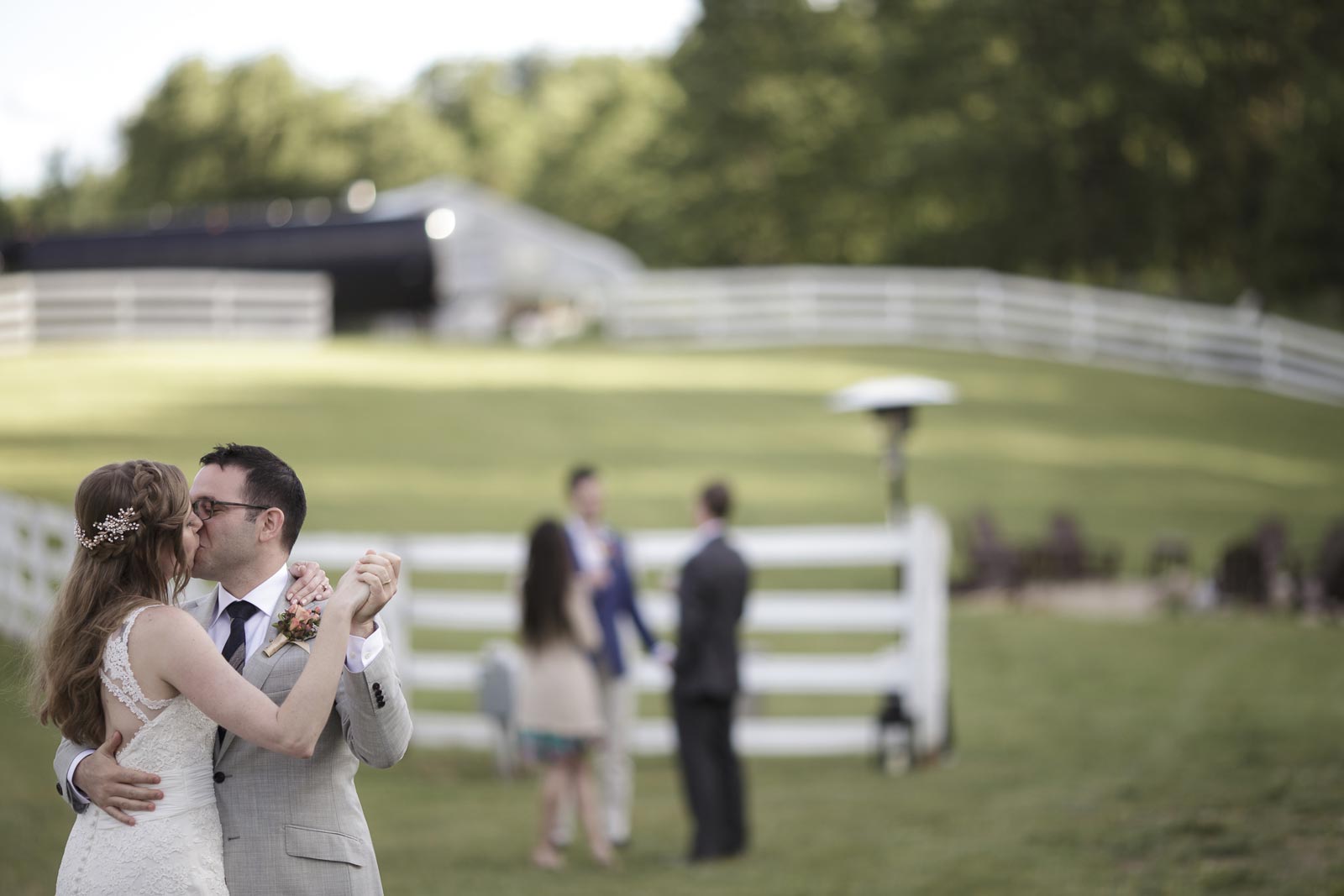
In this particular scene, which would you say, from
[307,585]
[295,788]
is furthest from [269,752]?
[307,585]

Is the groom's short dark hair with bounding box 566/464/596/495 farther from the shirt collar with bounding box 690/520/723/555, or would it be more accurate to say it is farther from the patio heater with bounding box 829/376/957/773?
the patio heater with bounding box 829/376/957/773

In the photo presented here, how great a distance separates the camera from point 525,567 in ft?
24.3

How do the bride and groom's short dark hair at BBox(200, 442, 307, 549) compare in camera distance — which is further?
groom's short dark hair at BBox(200, 442, 307, 549)

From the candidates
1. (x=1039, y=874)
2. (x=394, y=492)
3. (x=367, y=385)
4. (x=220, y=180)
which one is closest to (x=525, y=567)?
(x=1039, y=874)

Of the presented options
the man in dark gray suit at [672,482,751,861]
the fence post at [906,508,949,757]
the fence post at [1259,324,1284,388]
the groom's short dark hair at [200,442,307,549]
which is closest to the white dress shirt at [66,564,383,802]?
the groom's short dark hair at [200,442,307,549]

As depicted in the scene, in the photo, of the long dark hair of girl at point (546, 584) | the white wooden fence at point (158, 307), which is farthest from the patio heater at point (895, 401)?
the white wooden fence at point (158, 307)

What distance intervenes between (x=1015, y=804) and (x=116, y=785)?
631cm

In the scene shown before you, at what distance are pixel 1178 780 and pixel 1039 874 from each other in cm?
195

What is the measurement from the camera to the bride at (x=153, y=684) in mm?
2791

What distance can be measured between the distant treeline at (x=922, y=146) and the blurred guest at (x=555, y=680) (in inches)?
1033

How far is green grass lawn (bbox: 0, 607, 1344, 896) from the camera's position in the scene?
6.65m

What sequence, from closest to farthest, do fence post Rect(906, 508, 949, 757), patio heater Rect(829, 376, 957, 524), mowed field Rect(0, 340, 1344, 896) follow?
mowed field Rect(0, 340, 1344, 896)
fence post Rect(906, 508, 949, 757)
patio heater Rect(829, 376, 957, 524)

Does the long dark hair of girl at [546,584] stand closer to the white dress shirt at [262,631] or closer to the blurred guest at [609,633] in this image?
the blurred guest at [609,633]

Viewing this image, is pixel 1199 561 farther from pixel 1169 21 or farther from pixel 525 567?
pixel 1169 21
